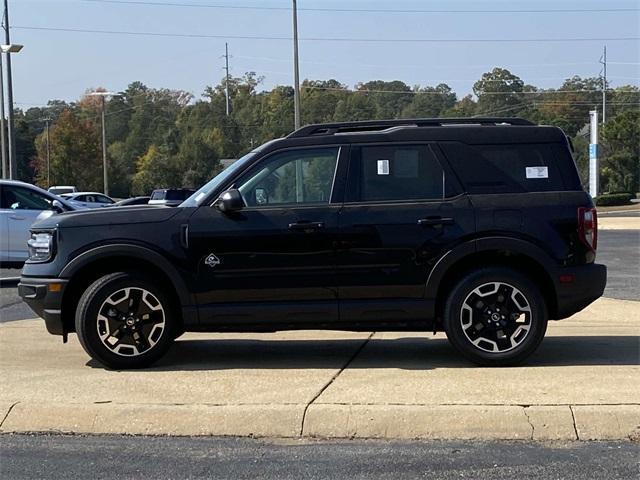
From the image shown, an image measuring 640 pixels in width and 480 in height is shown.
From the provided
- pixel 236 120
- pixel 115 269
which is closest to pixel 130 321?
pixel 115 269

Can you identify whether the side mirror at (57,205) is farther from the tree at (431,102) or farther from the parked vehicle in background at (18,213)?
the tree at (431,102)

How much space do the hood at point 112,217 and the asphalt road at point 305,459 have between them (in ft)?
6.37

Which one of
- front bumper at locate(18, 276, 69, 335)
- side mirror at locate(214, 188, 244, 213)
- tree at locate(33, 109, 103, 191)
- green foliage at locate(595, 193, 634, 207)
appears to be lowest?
green foliage at locate(595, 193, 634, 207)

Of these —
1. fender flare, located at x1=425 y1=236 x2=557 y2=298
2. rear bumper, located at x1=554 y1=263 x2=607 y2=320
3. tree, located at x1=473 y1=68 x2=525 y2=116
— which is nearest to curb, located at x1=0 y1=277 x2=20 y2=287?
fender flare, located at x1=425 y1=236 x2=557 y2=298

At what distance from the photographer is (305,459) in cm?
475

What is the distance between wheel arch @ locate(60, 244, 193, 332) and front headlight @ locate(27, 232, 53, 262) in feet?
0.80

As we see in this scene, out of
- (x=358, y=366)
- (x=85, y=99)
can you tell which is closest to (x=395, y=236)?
(x=358, y=366)

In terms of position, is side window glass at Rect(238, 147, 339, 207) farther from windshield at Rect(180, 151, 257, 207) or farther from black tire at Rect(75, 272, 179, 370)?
black tire at Rect(75, 272, 179, 370)

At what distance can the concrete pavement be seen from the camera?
513cm

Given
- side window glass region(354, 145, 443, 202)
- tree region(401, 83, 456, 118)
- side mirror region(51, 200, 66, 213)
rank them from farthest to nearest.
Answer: tree region(401, 83, 456, 118) < side mirror region(51, 200, 66, 213) < side window glass region(354, 145, 443, 202)

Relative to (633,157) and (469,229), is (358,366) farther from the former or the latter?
(633,157)

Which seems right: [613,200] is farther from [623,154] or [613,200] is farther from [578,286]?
[578,286]

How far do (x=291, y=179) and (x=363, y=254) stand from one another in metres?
0.88

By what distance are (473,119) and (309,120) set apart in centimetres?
7672
